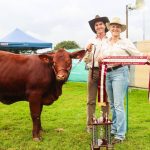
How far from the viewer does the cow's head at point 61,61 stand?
7438 millimetres

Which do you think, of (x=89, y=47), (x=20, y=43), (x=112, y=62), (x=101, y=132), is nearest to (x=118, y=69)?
(x=112, y=62)

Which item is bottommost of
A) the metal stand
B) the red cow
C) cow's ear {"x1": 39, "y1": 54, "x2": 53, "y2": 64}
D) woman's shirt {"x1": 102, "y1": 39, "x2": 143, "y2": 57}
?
the metal stand

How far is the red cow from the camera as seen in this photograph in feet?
25.6

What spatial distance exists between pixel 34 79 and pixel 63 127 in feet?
5.40

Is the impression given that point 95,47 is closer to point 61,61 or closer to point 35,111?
point 61,61

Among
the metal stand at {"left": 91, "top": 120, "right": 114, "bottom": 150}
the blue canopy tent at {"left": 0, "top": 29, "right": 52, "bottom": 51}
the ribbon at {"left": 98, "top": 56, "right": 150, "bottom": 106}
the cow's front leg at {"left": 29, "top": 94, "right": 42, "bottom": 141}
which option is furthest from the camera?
the blue canopy tent at {"left": 0, "top": 29, "right": 52, "bottom": 51}

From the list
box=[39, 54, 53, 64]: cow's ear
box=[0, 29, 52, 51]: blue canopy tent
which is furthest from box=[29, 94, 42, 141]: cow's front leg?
box=[0, 29, 52, 51]: blue canopy tent

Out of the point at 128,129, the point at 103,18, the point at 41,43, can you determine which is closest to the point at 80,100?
the point at 128,129

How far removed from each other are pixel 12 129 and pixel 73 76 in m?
14.3

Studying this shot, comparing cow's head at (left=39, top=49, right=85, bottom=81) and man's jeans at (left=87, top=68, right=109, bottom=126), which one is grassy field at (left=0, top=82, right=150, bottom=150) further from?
cow's head at (left=39, top=49, right=85, bottom=81)

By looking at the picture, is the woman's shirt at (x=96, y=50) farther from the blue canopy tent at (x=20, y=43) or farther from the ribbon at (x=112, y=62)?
the blue canopy tent at (x=20, y=43)

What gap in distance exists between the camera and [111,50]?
7.36m

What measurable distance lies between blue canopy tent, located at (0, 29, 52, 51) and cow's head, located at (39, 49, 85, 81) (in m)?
14.3

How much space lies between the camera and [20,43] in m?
21.9
